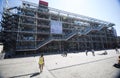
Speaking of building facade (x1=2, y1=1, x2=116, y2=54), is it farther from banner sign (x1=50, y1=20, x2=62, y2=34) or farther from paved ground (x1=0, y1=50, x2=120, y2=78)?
Answer: paved ground (x1=0, y1=50, x2=120, y2=78)

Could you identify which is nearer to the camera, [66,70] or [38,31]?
[66,70]

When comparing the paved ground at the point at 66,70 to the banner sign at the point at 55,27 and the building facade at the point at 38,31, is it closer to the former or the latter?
the building facade at the point at 38,31

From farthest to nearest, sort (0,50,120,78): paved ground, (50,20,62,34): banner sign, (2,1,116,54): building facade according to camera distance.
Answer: (50,20,62,34): banner sign → (2,1,116,54): building facade → (0,50,120,78): paved ground

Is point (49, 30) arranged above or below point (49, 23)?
below

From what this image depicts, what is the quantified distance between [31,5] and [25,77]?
112ft

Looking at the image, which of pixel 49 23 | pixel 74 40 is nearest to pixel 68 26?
pixel 74 40

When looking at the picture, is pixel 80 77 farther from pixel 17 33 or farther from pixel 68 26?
pixel 68 26

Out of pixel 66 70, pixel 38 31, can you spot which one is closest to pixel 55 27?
pixel 38 31

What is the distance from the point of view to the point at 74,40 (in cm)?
4303

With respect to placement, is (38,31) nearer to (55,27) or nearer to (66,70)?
(55,27)

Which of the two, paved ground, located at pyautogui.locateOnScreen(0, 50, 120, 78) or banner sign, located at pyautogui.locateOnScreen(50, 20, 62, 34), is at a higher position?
banner sign, located at pyautogui.locateOnScreen(50, 20, 62, 34)

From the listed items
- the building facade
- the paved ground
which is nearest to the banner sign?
the building facade

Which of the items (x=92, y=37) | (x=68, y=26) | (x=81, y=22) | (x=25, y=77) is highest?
(x=81, y=22)

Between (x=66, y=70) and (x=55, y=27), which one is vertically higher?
(x=55, y=27)
